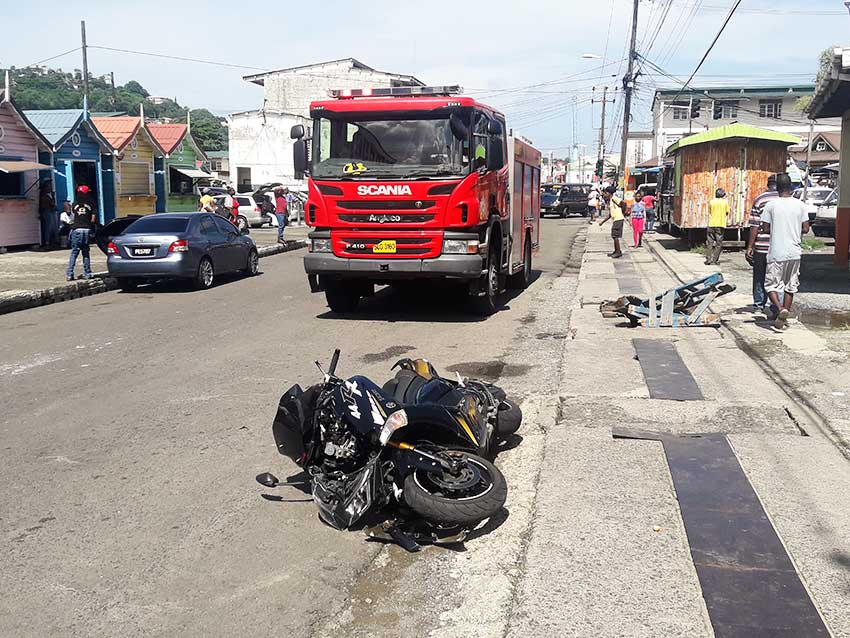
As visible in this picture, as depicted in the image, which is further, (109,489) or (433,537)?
(109,489)

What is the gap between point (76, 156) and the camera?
27.0 meters

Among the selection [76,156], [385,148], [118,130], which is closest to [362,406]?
[385,148]

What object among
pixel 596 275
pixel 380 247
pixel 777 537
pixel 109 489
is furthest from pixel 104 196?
pixel 777 537

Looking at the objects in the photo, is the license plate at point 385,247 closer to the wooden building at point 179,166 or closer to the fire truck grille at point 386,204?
the fire truck grille at point 386,204

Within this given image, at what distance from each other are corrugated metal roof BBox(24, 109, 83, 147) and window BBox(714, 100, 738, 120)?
56607mm

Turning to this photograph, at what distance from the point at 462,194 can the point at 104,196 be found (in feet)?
70.9

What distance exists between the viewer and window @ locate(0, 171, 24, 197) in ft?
77.9

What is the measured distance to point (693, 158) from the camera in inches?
931

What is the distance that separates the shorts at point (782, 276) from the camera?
10164mm

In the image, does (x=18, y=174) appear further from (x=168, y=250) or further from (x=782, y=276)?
(x=782, y=276)

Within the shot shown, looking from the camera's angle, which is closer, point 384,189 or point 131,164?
point 384,189

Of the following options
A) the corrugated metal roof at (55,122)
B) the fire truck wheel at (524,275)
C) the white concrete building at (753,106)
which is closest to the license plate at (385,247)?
the fire truck wheel at (524,275)

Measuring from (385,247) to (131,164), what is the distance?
22.5m

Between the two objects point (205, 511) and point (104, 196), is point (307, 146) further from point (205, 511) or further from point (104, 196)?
point (104, 196)
